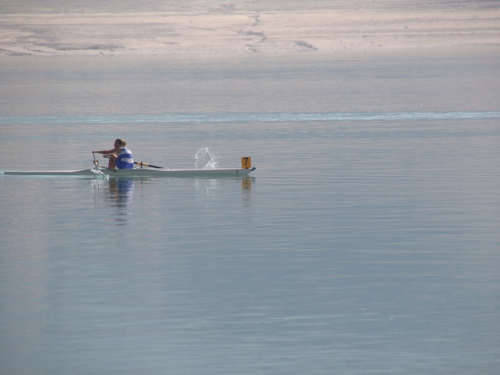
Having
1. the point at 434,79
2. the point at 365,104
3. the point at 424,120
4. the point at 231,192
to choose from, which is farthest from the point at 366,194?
the point at 434,79

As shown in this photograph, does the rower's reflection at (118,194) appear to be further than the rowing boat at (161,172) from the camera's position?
No

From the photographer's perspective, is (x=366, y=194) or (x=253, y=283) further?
(x=366, y=194)

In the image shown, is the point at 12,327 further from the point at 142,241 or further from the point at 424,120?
the point at 424,120

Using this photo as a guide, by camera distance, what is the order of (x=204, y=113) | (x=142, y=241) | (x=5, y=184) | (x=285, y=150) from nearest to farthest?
(x=142, y=241)
(x=5, y=184)
(x=285, y=150)
(x=204, y=113)

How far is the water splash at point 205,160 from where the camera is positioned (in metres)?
43.8

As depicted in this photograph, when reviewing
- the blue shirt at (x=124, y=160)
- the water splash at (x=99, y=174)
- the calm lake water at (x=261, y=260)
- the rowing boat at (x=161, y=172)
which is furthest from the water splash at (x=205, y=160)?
the water splash at (x=99, y=174)

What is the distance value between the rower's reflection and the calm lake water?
82 mm

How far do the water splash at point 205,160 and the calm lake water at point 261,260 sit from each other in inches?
5.3

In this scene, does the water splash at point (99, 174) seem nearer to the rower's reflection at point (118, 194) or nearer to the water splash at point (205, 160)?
the rower's reflection at point (118, 194)

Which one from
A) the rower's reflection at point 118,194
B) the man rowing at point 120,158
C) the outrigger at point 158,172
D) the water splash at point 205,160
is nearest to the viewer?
the rower's reflection at point 118,194

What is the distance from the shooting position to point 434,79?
131625 millimetres

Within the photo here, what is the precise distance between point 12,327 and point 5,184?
19.8 metres

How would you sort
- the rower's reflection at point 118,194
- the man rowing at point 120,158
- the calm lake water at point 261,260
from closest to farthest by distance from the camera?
the calm lake water at point 261,260 < the rower's reflection at point 118,194 < the man rowing at point 120,158

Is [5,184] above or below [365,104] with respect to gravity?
below
